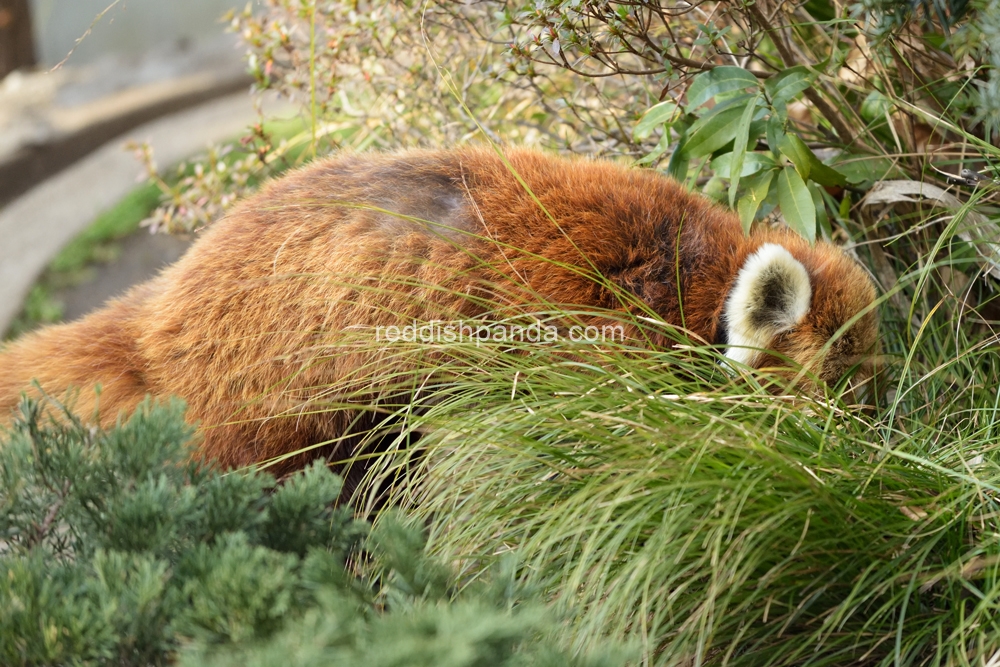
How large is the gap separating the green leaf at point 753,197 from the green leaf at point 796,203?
0.05 meters

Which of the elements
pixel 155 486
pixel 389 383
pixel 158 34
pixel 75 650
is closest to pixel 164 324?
pixel 389 383

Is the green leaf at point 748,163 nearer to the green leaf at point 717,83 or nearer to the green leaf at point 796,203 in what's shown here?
the green leaf at point 796,203

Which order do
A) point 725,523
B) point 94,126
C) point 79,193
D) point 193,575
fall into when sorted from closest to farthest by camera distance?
point 193,575 → point 725,523 → point 79,193 → point 94,126

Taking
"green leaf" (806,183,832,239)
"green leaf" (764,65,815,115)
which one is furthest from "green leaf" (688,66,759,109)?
"green leaf" (806,183,832,239)

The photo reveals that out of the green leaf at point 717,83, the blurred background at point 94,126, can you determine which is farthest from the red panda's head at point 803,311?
the blurred background at point 94,126

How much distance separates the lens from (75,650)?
5.20 ft

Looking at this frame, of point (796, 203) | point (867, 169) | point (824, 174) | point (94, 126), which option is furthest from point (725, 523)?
point (94, 126)

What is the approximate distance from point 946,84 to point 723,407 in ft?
6.41

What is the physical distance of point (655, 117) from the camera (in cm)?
335

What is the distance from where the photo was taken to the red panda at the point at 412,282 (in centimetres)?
279

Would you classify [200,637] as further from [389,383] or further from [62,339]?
[62,339]

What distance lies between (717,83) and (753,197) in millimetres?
466

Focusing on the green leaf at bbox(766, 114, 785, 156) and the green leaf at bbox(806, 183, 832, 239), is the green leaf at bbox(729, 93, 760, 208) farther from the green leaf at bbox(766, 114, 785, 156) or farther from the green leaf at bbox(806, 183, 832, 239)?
the green leaf at bbox(806, 183, 832, 239)

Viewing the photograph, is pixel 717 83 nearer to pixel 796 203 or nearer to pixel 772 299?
pixel 796 203
